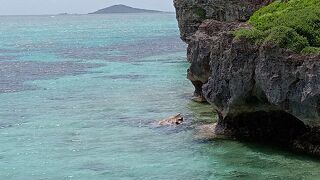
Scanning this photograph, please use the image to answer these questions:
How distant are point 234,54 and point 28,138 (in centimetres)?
1052

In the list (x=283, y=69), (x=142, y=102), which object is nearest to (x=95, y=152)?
(x=283, y=69)

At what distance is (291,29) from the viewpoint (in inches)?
902

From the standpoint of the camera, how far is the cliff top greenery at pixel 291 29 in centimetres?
2241

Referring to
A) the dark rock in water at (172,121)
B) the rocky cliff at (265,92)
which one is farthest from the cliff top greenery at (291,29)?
the dark rock in water at (172,121)

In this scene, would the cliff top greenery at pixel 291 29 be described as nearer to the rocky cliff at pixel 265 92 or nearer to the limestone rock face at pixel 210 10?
the rocky cliff at pixel 265 92

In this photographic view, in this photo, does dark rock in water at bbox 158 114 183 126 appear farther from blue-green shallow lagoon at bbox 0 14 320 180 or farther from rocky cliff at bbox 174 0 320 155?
rocky cliff at bbox 174 0 320 155

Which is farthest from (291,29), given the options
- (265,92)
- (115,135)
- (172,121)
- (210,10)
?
(210,10)

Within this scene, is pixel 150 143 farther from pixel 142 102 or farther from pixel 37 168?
pixel 142 102

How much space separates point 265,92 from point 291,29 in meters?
2.72

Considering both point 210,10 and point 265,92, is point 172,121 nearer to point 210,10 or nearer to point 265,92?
point 265,92

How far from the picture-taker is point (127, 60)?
6456 centimetres

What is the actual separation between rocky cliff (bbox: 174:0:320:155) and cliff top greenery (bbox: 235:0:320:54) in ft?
1.12

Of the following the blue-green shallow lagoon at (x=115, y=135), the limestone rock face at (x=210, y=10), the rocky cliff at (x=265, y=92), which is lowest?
the blue-green shallow lagoon at (x=115, y=135)

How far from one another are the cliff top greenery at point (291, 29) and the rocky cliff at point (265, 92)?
34 centimetres
